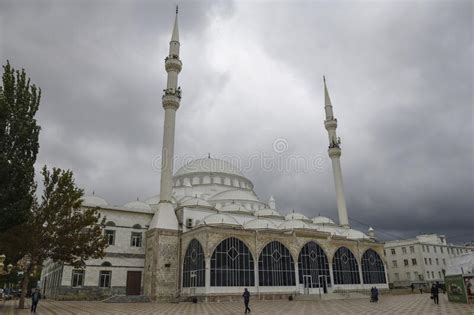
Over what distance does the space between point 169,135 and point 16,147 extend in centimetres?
1593

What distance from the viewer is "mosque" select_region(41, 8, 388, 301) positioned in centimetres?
2517

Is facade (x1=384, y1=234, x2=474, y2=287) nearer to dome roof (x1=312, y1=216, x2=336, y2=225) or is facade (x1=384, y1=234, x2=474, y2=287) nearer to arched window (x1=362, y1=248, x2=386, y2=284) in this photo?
dome roof (x1=312, y1=216, x2=336, y2=225)

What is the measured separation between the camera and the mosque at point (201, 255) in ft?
82.6

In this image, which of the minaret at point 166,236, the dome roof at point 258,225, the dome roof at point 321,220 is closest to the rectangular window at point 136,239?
the minaret at point 166,236

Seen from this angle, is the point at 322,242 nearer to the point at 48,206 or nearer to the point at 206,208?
the point at 206,208

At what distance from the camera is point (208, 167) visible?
43406mm

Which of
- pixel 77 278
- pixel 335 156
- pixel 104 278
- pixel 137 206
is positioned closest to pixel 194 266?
pixel 104 278

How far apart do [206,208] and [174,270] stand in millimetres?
6261

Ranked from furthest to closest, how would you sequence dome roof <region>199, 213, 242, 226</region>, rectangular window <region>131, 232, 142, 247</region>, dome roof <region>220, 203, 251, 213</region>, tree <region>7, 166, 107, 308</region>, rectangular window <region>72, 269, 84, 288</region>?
dome roof <region>220, 203, 251, 213</region> → rectangular window <region>131, 232, 142, 247</region> → dome roof <region>199, 213, 242, 226</region> → rectangular window <region>72, 269, 84, 288</region> → tree <region>7, 166, 107, 308</region>

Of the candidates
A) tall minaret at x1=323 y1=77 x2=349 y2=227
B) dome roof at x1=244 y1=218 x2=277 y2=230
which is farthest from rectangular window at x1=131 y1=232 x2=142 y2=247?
tall minaret at x1=323 y1=77 x2=349 y2=227

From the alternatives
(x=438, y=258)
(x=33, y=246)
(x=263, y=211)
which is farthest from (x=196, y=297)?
(x=438, y=258)

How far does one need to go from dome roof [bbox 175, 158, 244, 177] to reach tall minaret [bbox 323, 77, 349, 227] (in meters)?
11.8

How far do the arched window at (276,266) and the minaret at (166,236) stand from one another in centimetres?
648

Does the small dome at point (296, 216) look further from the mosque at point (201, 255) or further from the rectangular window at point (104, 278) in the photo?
the rectangular window at point (104, 278)
